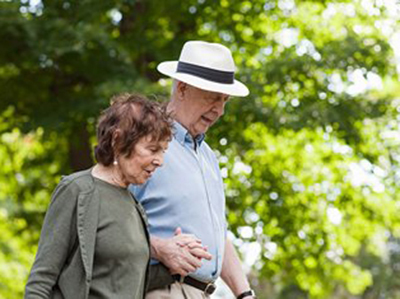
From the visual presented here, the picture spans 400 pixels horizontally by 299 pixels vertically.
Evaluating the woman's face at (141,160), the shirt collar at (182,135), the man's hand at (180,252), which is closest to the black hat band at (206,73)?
the shirt collar at (182,135)

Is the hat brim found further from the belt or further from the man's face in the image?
the belt

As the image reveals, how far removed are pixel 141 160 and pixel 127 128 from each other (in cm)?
Answer: 11

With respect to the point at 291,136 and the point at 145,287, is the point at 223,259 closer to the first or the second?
the point at 145,287

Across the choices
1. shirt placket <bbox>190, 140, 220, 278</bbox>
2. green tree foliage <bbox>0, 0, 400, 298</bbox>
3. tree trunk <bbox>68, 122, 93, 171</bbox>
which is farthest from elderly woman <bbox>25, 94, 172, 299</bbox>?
tree trunk <bbox>68, 122, 93, 171</bbox>

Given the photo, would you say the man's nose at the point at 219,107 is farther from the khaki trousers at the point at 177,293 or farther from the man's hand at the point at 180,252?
the khaki trousers at the point at 177,293

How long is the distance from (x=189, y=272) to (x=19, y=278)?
45.1 ft

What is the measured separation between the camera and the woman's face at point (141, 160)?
10.0 feet

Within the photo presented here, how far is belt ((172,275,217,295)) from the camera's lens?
353 cm

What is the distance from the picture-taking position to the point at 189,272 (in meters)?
3.43

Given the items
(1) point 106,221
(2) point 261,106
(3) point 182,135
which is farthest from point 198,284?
(2) point 261,106

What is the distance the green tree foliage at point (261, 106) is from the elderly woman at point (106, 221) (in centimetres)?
610

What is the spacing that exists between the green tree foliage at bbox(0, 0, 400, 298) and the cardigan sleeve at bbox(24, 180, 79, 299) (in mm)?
6235

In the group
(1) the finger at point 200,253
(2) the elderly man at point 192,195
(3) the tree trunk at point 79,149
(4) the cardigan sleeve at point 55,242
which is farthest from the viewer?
(3) the tree trunk at point 79,149

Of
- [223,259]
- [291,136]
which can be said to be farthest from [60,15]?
[223,259]
